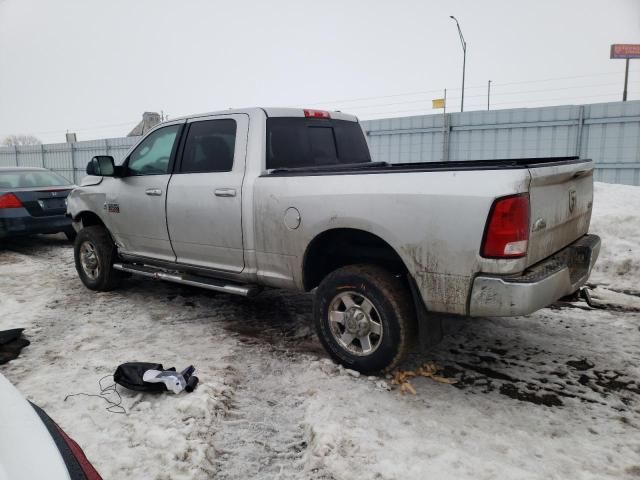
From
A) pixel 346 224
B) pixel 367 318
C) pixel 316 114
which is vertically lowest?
pixel 367 318

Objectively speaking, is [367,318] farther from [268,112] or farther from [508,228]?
[268,112]

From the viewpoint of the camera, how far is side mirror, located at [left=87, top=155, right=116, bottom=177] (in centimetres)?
527

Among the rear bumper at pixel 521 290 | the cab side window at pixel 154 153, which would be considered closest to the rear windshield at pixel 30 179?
the cab side window at pixel 154 153

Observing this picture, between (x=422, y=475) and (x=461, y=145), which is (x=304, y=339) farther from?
(x=461, y=145)

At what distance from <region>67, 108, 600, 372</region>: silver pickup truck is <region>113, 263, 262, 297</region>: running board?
0.02m

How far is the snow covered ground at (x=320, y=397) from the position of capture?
268cm

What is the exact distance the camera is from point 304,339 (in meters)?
4.51

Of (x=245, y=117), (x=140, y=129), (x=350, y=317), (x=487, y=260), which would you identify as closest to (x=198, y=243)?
(x=245, y=117)

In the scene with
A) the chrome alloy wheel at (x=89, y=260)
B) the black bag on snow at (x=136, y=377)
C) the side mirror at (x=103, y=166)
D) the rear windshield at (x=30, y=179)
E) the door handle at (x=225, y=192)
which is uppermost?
the side mirror at (x=103, y=166)

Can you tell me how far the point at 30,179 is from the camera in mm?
9195

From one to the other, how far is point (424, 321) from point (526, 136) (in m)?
11.2

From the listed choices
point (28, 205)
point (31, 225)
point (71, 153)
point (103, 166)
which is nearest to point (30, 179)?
point (28, 205)

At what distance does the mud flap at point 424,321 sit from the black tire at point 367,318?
8 cm

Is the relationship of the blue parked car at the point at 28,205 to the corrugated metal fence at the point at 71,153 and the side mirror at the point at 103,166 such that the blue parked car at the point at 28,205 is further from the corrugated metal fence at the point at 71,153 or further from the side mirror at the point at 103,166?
the corrugated metal fence at the point at 71,153
